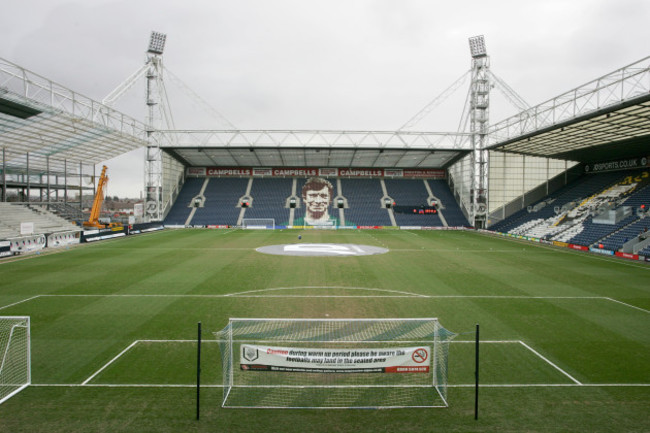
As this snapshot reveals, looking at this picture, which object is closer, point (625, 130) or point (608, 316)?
point (608, 316)

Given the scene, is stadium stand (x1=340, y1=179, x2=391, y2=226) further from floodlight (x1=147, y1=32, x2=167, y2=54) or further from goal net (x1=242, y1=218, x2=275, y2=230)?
floodlight (x1=147, y1=32, x2=167, y2=54)

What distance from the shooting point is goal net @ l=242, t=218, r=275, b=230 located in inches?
2012

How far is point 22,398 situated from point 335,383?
21.5 ft

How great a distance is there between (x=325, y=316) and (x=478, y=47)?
48789 mm

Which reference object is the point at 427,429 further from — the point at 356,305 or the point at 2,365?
the point at 2,365

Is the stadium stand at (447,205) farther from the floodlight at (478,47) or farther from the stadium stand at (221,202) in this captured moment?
the stadium stand at (221,202)

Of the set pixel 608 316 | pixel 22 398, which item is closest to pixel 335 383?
pixel 22 398

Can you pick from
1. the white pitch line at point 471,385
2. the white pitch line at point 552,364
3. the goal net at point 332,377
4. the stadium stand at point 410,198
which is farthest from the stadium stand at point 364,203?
the white pitch line at point 471,385

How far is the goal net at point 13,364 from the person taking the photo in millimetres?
7551

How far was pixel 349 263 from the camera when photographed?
2273 centimetres

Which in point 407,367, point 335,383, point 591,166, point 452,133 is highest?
point 452,133

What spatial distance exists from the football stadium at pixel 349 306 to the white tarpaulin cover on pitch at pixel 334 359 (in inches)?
1.3

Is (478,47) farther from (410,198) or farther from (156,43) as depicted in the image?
(156,43)

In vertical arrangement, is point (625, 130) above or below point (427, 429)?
above
